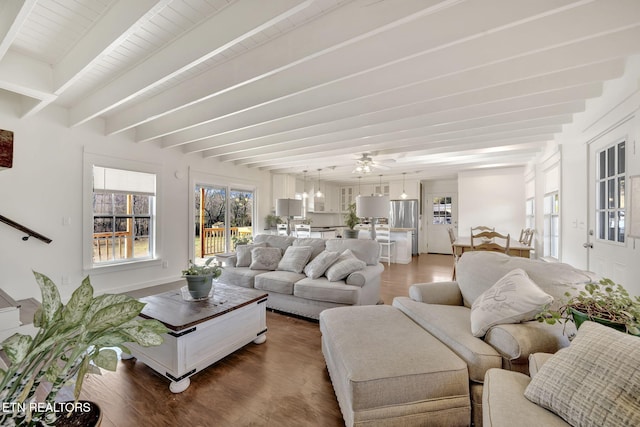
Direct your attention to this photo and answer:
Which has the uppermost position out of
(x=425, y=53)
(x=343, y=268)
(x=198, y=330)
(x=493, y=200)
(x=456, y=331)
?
(x=425, y=53)

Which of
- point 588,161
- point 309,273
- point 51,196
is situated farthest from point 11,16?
point 588,161

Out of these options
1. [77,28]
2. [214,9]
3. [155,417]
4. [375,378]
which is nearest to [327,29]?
[214,9]

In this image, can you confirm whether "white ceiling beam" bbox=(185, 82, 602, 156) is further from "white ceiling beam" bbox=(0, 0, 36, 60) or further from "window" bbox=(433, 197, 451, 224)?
"window" bbox=(433, 197, 451, 224)

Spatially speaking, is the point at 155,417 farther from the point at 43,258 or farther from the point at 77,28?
the point at 43,258

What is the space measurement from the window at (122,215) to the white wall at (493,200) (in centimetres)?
729

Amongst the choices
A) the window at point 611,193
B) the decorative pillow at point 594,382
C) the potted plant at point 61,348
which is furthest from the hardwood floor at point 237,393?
the window at point 611,193

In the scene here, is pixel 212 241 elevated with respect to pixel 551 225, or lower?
lower

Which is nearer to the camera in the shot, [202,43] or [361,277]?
[202,43]

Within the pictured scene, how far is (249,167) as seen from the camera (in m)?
6.63

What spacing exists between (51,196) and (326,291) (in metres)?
3.83

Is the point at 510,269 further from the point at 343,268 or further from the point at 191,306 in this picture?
the point at 191,306

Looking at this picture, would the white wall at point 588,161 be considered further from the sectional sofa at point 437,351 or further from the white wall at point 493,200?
the white wall at point 493,200

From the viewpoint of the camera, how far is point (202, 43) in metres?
1.96

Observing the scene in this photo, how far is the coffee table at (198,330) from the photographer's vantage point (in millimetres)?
1883
